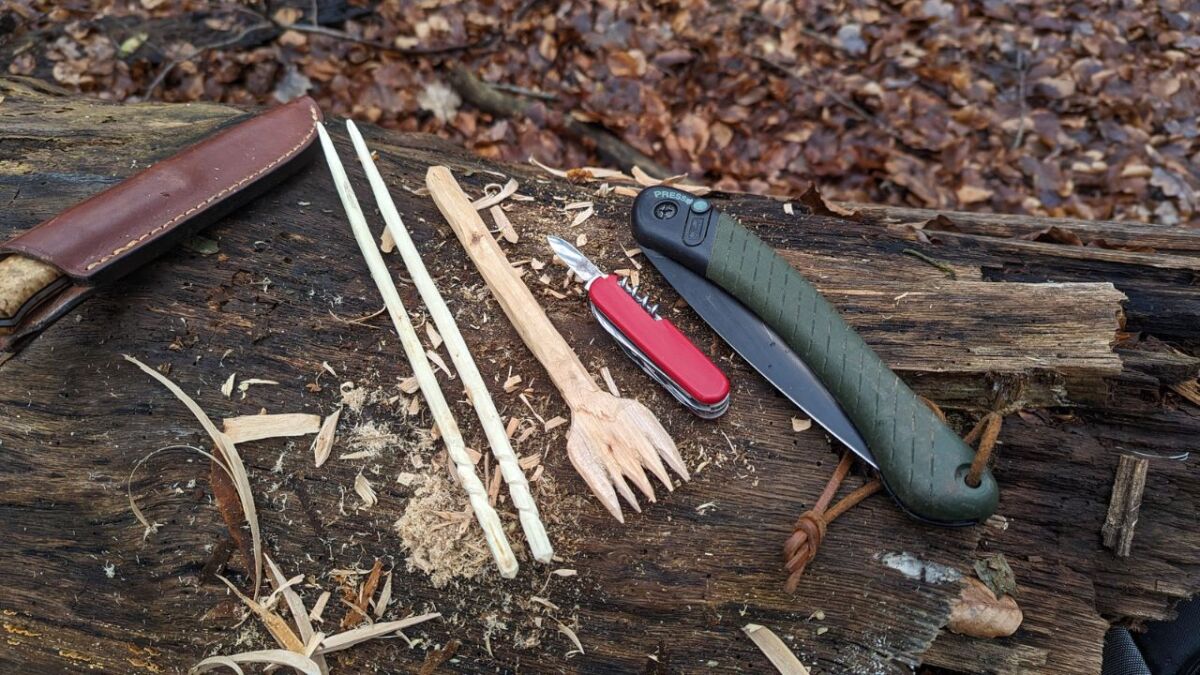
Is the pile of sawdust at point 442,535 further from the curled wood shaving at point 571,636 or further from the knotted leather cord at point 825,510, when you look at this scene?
the knotted leather cord at point 825,510

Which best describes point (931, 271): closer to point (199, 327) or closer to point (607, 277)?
point (607, 277)

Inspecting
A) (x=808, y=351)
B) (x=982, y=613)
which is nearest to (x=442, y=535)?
(x=808, y=351)

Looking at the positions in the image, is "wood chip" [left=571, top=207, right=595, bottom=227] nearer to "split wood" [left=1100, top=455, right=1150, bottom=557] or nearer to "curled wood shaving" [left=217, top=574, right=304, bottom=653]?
"curled wood shaving" [left=217, top=574, right=304, bottom=653]

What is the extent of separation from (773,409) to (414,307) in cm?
115

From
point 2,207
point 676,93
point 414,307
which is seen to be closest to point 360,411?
point 414,307

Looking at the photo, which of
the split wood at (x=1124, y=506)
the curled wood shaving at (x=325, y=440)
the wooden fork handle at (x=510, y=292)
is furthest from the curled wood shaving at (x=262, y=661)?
the split wood at (x=1124, y=506)

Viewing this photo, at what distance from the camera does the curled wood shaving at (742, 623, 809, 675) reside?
6.09 feet

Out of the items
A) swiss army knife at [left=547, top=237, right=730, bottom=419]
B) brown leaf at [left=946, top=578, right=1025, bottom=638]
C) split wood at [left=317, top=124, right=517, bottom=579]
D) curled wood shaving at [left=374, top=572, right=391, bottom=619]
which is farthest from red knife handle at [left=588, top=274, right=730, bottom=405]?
curled wood shaving at [left=374, top=572, right=391, bottom=619]

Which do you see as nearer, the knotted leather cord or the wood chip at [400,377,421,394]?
the knotted leather cord

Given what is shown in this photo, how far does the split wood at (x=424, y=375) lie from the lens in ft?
6.11

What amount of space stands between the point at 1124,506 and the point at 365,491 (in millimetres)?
2141

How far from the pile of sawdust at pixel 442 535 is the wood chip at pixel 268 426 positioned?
0.39 metres

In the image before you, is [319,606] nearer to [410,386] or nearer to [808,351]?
[410,386]

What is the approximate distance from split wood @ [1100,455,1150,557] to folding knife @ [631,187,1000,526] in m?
0.44
